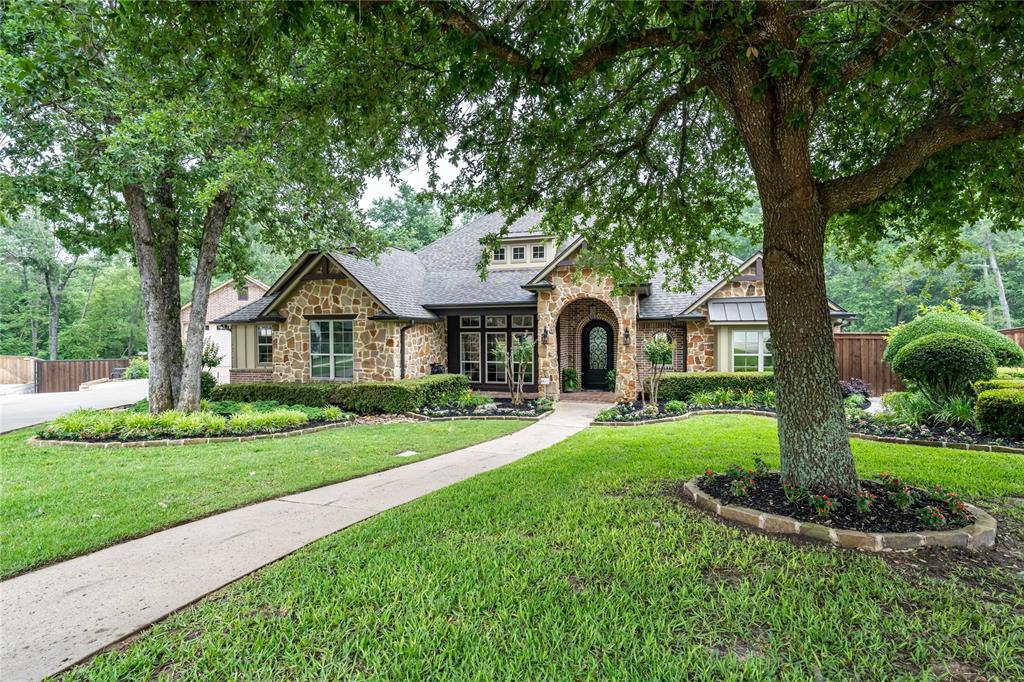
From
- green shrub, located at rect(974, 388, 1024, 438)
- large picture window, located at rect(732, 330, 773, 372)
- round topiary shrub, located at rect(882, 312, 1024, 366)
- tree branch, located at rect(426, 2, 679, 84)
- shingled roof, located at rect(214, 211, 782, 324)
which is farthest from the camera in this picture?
shingled roof, located at rect(214, 211, 782, 324)

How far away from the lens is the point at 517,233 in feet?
57.4

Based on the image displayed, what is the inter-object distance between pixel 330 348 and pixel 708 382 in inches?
446

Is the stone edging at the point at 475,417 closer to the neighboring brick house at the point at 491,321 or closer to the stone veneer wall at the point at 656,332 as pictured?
the neighboring brick house at the point at 491,321

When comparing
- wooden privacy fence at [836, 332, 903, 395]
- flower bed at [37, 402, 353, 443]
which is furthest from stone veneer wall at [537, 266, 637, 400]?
flower bed at [37, 402, 353, 443]

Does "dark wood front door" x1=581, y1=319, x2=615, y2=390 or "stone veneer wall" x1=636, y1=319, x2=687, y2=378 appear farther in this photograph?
"dark wood front door" x1=581, y1=319, x2=615, y2=390

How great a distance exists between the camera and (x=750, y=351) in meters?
14.2

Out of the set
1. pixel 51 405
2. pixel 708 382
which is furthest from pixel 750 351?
pixel 51 405

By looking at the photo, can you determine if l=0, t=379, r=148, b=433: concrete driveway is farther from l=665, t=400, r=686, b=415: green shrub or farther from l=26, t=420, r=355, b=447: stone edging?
A: l=665, t=400, r=686, b=415: green shrub

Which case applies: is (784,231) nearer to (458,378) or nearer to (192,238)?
(458,378)

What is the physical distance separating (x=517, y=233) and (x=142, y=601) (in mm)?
15464

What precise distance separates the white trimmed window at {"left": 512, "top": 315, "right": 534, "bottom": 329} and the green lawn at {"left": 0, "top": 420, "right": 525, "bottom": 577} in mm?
6331

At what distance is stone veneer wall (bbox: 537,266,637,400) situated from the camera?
14.6m

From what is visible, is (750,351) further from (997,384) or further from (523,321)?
(523,321)

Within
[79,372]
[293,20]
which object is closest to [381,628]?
[293,20]
